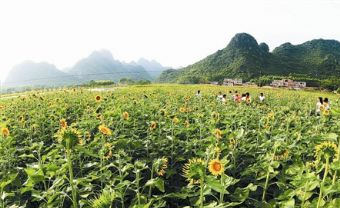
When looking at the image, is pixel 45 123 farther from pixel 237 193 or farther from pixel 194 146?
pixel 237 193

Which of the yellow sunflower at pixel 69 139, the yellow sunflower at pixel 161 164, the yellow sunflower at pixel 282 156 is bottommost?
the yellow sunflower at pixel 282 156

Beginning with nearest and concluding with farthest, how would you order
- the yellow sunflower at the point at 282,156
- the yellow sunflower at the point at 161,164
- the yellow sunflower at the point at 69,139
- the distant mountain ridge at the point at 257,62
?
the yellow sunflower at the point at 69,139 < the yellow sunflower at the point at 161,164 < the yellow sunflower at the point at 282,156 < the distant mountain ridge at the point at 257,62

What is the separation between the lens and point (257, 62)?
395 ft

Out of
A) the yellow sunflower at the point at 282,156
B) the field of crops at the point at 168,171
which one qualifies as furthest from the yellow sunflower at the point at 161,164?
the yellow sunflower at the point at 282,156

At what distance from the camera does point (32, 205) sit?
182 inches

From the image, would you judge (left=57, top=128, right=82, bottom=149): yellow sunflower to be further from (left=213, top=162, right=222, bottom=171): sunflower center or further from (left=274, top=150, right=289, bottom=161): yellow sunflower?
(left=274, top=150, right=289, bottom=161): yellow sunflower

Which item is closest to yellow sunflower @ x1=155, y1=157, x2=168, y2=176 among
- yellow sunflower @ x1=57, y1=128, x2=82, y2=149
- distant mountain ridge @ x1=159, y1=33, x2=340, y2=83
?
yellow sunflower @ x1=57, y1=128, x2=82, y2=149

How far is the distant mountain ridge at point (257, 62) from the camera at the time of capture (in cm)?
10866

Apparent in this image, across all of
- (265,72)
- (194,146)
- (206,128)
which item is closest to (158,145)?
(194,146)

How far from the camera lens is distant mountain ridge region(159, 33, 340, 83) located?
4278 inches

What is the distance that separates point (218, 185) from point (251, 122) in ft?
18.4

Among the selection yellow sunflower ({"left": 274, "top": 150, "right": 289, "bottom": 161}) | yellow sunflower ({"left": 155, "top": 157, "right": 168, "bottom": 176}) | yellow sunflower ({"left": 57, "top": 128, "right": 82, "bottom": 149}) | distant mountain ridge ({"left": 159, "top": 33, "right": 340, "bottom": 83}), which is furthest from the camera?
distant mountain ridge ({"left": 159, "top": 33, "right": 340, "bottom": 83})

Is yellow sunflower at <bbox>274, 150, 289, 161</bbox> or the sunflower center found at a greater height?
the sunflower center

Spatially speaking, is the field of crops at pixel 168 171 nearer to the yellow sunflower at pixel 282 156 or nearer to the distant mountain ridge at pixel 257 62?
the yellow sunflower at pixel 282 156
